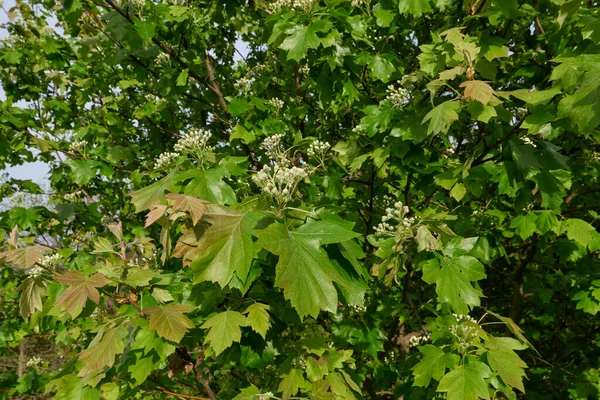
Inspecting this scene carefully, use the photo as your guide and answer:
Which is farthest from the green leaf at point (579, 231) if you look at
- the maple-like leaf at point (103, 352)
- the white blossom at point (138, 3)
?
the white blossom at point (138, 3)

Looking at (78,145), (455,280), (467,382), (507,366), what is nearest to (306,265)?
(455,280)

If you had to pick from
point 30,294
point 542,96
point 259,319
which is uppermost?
point 542,96

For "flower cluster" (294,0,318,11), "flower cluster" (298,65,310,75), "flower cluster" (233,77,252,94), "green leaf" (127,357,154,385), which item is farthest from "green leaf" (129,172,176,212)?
"flower cluster" (298,65,310,75)

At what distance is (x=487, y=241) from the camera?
3707 mm

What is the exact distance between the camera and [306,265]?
5.75 feet

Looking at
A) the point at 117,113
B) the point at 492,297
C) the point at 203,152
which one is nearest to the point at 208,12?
the point at 117,113

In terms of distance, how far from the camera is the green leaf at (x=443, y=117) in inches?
94.5

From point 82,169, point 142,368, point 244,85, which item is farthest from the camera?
point 82,169

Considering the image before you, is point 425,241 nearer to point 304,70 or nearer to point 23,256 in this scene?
point 23,256

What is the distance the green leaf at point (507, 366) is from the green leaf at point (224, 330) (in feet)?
4.74

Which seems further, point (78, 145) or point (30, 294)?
point (78, 145)

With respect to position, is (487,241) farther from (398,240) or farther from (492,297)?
(492,297)

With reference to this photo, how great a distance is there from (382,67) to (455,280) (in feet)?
6.48

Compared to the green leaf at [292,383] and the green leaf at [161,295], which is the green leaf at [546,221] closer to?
the green leaf at [292,383]
